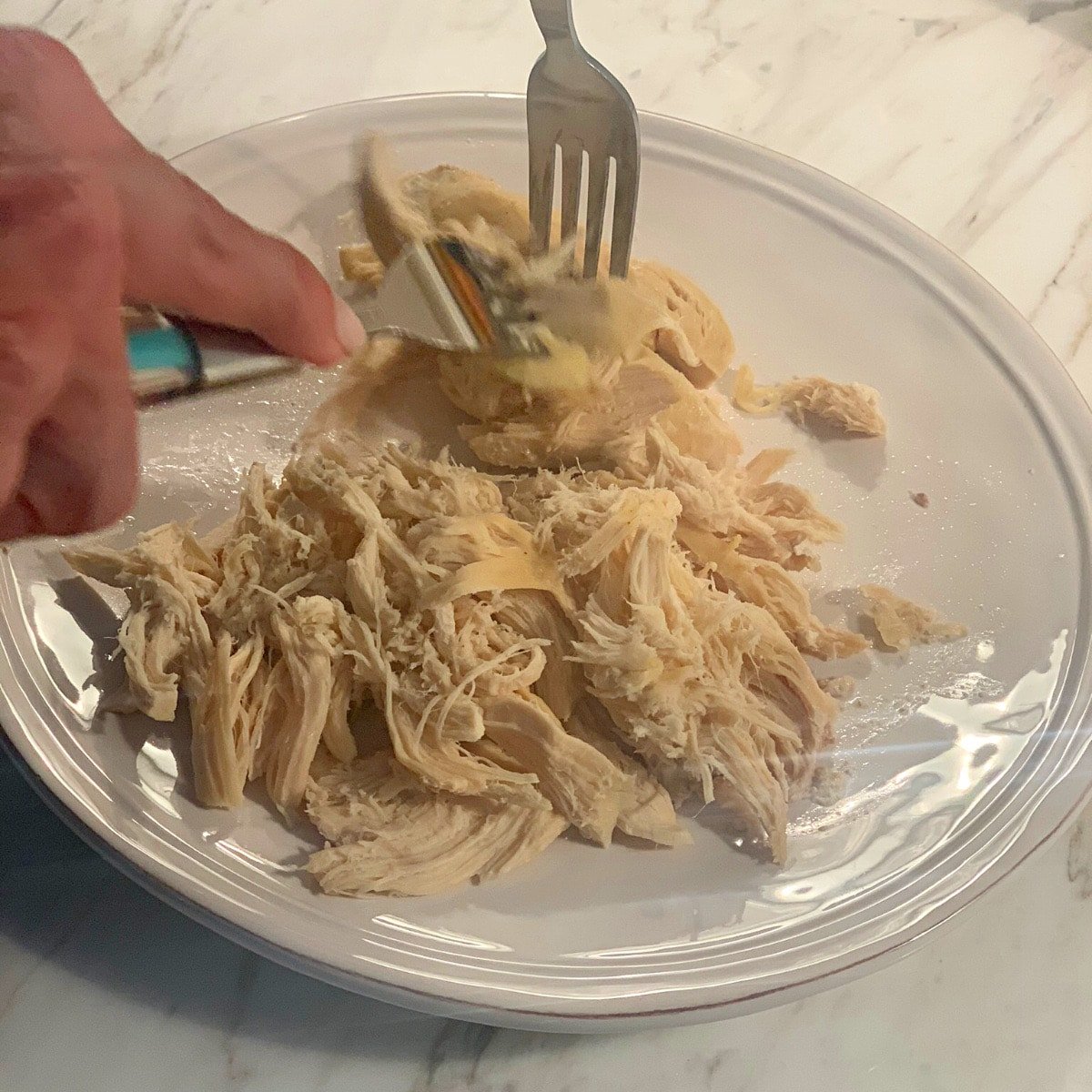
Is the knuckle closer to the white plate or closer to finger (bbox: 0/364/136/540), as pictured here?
finger (bbox: 0/364/136/540)

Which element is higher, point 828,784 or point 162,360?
point 162,360

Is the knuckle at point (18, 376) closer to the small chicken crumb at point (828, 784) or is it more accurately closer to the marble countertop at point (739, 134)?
the marble countertop at point (739, 134)

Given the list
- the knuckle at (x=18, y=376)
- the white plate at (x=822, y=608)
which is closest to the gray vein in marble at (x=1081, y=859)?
the white plate at (x=822, y=608)

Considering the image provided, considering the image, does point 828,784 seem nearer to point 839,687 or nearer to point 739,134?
point 839,687

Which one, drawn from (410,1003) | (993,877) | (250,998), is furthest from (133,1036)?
(993,877)

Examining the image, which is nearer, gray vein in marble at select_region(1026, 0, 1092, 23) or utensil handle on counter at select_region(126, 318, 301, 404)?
utensil handle on counter at select_region(126, 318, 301, 404)

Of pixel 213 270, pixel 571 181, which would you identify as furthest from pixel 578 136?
pixel 213 270

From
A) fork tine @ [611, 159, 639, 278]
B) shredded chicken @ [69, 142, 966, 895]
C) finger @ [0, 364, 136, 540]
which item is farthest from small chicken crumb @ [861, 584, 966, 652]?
finger @ [0, 364, 136, 540]
